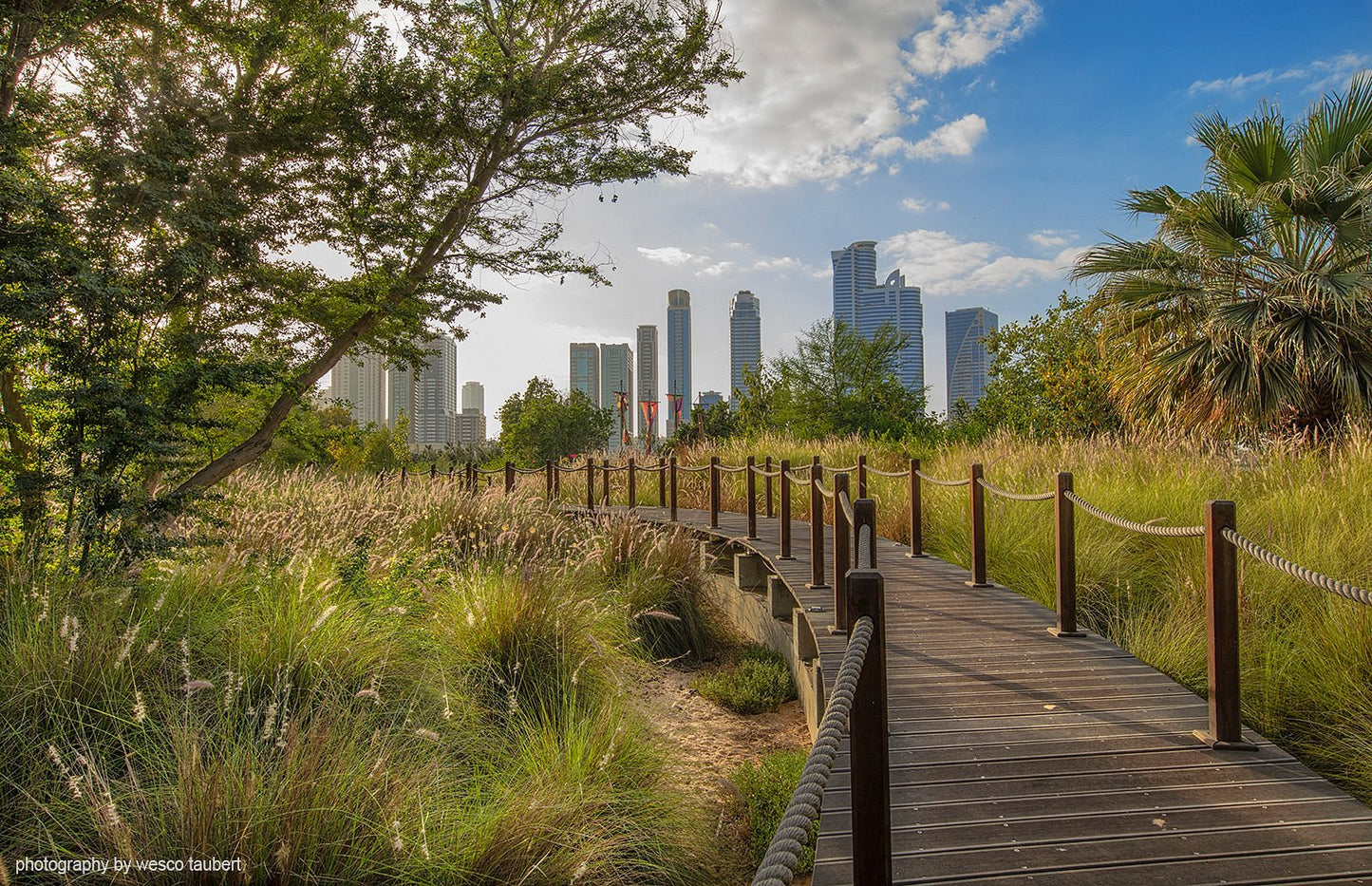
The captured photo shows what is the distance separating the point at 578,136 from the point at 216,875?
33.7ft

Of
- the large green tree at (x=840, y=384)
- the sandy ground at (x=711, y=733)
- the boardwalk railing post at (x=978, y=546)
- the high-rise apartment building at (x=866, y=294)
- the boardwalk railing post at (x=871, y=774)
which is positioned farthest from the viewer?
the high-rise apartment building at (x=866, y=294)

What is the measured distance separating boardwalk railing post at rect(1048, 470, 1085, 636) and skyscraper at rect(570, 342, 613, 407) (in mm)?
120109

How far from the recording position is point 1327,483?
5.86 meters

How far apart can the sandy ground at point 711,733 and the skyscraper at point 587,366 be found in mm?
118546

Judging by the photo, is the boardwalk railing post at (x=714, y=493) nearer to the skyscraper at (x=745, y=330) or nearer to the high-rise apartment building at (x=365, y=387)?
the high-rise apartment building at (x=365, y=387)

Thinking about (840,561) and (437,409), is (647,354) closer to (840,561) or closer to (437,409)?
(437,409)

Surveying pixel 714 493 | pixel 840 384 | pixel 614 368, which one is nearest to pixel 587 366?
pixel 614 368

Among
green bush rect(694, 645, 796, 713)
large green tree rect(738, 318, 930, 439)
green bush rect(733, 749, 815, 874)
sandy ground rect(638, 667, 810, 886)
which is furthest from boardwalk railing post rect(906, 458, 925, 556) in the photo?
large green tree rect(738, 318, 930, 439)

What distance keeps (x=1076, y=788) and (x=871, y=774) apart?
175 centimetres

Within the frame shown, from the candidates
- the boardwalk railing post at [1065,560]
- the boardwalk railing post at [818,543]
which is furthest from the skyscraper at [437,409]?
the boardwalk railing post at [1065,560]

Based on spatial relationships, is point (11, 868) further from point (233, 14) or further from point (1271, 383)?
Answer: point (1271, 383)

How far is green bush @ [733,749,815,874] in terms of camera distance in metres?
3.78

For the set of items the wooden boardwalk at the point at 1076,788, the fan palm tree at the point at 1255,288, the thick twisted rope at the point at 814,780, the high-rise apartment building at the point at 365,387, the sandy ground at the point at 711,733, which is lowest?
the sandy ground at the point at 711,733

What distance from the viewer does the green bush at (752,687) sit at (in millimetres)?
6020
